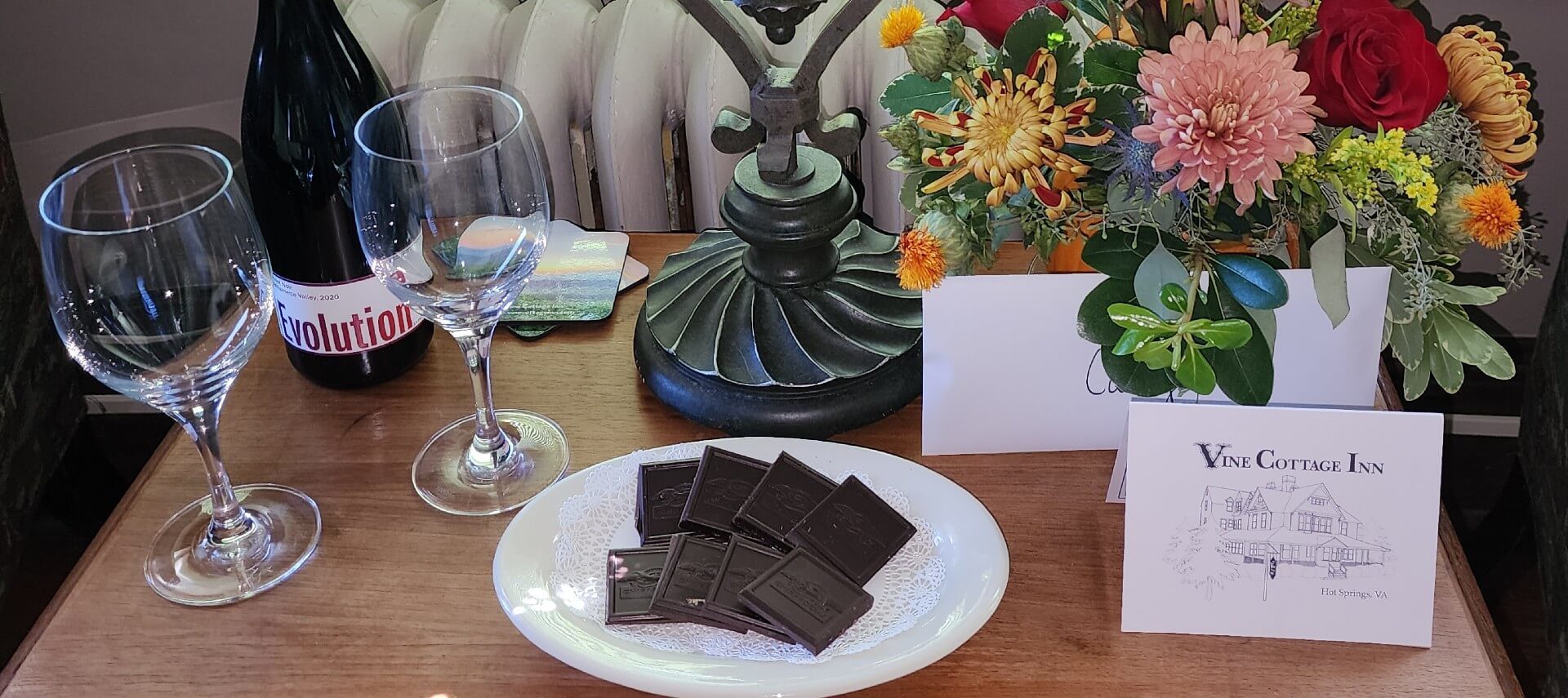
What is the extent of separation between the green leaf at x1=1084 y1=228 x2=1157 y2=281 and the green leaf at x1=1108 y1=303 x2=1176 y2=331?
0.10ft

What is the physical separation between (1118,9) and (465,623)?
49 cm

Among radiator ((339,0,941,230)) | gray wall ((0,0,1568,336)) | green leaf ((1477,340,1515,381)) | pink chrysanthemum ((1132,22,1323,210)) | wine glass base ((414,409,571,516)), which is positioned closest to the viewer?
pink chrysanthemum ((1132,22,1323,210))

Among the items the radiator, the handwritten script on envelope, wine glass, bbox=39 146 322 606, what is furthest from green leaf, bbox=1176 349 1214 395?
the radiator

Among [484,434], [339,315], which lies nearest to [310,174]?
[339,315]

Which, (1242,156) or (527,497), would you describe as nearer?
(1242,156)

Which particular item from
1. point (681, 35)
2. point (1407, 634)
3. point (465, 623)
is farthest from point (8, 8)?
point (1407, 634)

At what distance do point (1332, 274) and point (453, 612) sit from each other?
0.51 metres

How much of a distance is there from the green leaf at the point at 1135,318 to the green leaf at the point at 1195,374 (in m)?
0.02

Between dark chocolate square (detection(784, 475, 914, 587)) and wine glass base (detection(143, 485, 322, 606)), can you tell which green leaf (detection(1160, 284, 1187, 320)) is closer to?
dark chocolate square (detection(784, 475, 914, 587))

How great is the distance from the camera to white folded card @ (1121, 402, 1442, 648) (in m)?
0.65

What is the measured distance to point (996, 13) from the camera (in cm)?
70

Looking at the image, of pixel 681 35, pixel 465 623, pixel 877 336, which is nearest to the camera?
pixel 465 623

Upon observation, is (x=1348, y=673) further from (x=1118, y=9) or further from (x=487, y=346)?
(x=487, y=346)

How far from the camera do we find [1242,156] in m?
0.58
